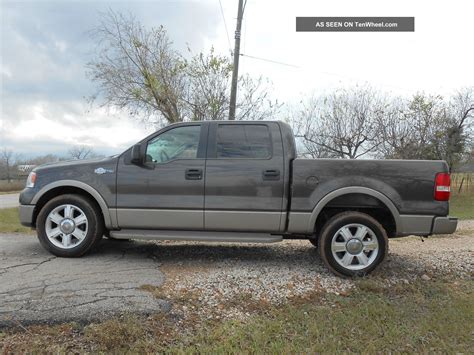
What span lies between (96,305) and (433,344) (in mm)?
2919

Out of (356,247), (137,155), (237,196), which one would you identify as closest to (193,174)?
(237,196)

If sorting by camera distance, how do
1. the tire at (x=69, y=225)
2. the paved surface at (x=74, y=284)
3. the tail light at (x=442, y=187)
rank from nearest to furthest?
the paved surface at (x=74, y=284) < the tail light at (x=442, y=187) < the tire at (x=69, y=225)

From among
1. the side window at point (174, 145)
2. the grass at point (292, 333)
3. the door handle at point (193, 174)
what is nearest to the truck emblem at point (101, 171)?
the side window at point (174, 145)

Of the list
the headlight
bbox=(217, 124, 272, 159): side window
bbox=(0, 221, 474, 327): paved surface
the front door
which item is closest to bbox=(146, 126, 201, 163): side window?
the front door

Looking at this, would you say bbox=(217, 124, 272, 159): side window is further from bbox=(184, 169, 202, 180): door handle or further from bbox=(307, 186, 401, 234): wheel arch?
bbox=(307, 186, 401, 234): wheel arch

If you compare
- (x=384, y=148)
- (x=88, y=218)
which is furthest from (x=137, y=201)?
(x=384, y=148)

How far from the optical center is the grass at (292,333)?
2.59m

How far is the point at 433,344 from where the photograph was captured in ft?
9.05

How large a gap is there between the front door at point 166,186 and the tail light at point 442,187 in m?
2.83

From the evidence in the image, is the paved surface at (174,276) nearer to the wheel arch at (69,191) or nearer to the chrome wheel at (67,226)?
the chrome wheel at (67,226)

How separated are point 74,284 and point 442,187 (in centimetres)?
429

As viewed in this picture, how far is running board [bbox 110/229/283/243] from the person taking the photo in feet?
13.9

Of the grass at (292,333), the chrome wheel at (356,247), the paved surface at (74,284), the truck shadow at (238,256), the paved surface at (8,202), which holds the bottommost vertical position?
the paved surface at (8,202)

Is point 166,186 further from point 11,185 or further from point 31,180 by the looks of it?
point 11,185
